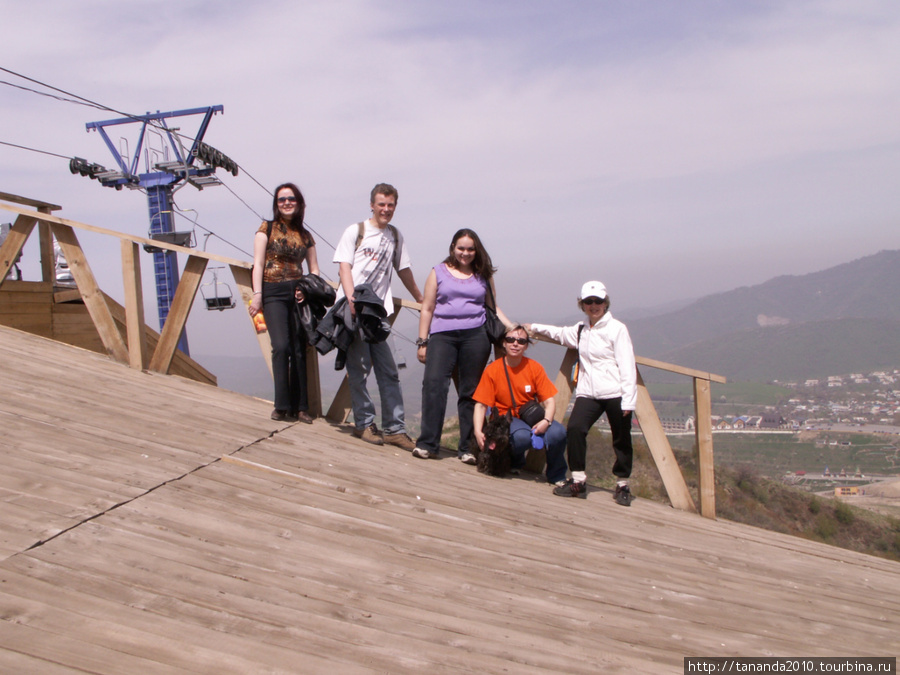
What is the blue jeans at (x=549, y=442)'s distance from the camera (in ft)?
17.1

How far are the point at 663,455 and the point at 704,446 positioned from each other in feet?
0.99

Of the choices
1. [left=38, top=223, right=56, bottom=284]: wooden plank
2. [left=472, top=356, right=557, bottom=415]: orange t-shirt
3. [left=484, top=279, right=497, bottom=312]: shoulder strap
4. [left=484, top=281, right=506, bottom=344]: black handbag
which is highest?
[left=38, top=223, right=56, bottom=284]: wooden plank

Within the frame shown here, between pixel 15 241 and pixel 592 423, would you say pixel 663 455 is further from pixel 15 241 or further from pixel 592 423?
pixel 15 241

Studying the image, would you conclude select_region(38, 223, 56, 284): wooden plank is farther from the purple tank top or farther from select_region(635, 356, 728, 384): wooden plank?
select_region(635, 356, 728, 384): wooden plank

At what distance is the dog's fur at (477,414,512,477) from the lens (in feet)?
17.0

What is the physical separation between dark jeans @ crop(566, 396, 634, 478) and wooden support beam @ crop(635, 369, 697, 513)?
0.37 m

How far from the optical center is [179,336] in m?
6.34

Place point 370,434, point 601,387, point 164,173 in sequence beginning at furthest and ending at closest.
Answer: point 164,173 < point 370,434 < point 601,387

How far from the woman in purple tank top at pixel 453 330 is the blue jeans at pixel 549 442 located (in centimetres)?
36

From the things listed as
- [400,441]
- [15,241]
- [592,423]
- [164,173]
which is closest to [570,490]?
[592,423]

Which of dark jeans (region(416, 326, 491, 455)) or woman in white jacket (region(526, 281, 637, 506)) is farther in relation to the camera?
dark jeans (region(416, 326, 491, 455))

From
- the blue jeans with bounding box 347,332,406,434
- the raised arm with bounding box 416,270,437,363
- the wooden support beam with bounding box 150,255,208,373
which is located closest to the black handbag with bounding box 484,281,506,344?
the raised arm with bounding box 416,270,437,363

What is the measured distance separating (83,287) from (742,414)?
96.4m

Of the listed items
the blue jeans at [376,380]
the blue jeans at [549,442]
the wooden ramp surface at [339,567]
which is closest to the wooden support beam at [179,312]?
the wooden ramp surface at [339,567]
